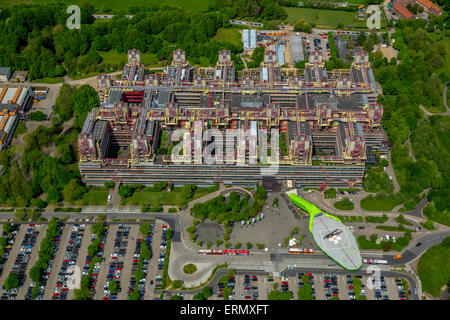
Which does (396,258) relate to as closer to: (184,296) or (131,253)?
(184,296)

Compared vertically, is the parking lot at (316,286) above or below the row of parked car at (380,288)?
below

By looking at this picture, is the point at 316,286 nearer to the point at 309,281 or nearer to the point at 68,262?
the point at 309,281

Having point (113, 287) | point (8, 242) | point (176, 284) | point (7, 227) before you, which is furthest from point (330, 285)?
point (7, 227)

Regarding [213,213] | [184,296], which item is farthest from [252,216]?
[184,296]

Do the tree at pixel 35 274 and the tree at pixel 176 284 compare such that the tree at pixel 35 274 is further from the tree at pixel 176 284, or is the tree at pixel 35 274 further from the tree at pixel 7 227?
the tree at pixel 176 284

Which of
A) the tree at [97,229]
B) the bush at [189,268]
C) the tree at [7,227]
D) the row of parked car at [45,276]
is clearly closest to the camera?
the row of parked car at [45,276]

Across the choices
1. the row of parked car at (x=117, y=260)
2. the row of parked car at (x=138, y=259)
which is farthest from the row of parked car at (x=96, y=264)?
→ the row of parked car at (x=138, y=259)
